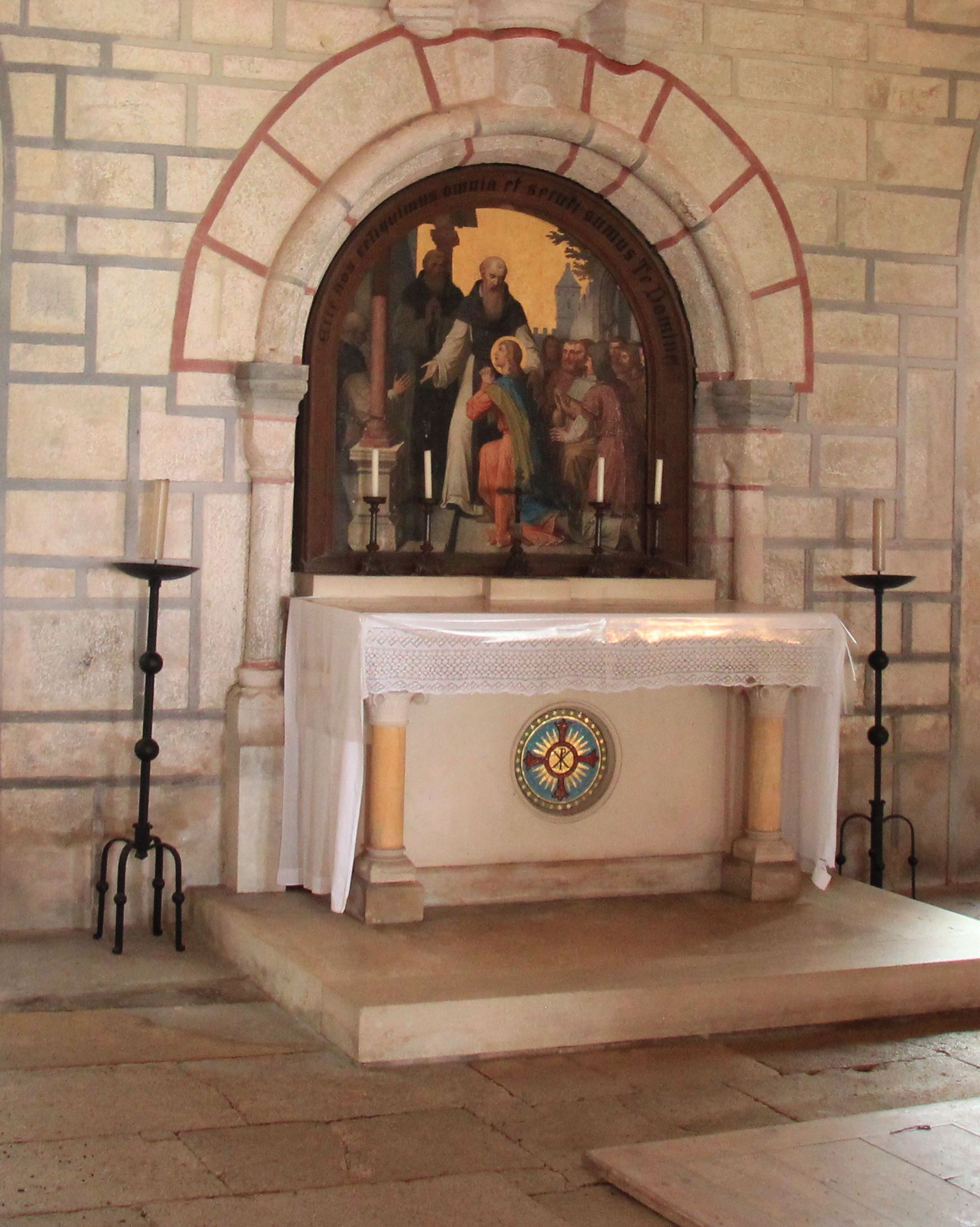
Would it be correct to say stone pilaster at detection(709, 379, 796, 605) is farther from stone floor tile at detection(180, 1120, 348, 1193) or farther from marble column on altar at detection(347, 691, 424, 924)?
stone floor tile at detection(180, 1120, 348, 1193)

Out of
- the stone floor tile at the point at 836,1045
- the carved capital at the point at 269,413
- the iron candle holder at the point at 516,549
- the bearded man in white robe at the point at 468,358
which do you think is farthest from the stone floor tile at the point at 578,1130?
the bearded man in white robe at the point at 468,358

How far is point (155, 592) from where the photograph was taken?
6035mm

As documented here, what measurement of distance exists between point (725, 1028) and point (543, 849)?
4.09 ft

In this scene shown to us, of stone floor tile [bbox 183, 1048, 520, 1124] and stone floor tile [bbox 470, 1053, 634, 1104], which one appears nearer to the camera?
stone floor tile [bbox 183, 1048, 520, 1124]

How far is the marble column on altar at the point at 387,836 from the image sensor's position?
5676mm

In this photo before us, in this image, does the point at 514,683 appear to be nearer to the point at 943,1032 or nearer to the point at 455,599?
the point at 455,599

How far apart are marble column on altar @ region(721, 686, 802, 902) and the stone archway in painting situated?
1115 mm

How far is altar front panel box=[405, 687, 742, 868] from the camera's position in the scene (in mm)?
6090

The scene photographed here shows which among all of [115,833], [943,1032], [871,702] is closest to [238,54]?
[115,833]

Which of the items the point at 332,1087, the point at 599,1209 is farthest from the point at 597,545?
the point at 599,1209

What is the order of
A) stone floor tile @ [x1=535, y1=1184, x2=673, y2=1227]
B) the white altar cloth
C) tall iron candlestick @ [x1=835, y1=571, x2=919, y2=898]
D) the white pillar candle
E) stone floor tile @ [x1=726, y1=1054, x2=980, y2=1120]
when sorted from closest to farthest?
stone floor tile @ [x1=535, y1=1184, x2=673, y2=1227]
stone floor tile @ [x1=726, y1=1054, x2=980, y2=1120]
the white altar cloth
the white pillar candle
tall iron candlestick @ [x1=835, y1=571, x2=919, y2=898]

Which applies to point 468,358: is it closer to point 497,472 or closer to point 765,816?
point 497,472

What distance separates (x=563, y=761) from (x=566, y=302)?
2.07m

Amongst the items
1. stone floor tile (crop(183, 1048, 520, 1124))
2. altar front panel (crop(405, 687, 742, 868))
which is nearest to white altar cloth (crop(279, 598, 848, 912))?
altar front panel (crop(405, 687, 742, 868))
